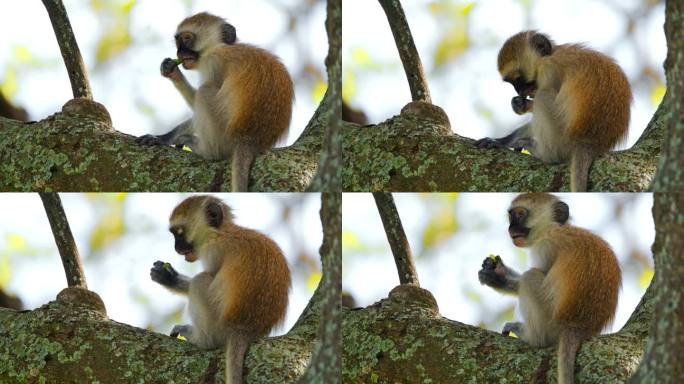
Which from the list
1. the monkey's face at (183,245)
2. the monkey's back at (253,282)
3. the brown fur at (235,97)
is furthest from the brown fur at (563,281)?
the monkey's face at (183,245)

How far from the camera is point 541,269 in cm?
550

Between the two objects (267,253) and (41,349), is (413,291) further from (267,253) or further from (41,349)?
(41,349)

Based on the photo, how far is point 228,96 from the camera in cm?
562

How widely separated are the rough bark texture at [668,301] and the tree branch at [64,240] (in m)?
3.04

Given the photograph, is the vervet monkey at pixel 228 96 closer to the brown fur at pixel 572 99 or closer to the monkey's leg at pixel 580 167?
the brown fur at pixel 572 99

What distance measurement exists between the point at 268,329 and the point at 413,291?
2.69 ft

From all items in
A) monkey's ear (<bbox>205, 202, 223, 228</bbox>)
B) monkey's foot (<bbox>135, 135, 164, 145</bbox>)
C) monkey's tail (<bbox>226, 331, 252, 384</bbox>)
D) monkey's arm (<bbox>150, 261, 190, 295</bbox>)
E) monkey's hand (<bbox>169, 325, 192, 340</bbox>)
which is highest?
monkey's foot (<bbox>135, 135, 164, 145</bbox>)

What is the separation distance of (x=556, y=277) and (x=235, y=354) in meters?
1.69

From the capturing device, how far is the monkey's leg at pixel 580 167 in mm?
5449

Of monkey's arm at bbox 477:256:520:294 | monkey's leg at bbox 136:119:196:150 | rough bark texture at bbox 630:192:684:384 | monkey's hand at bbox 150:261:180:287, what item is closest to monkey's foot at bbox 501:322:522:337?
monkey's arm at bbox 477:256:520:294

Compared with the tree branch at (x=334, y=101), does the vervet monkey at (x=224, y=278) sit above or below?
below

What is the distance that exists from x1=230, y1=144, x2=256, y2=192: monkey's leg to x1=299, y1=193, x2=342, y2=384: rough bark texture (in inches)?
22.0

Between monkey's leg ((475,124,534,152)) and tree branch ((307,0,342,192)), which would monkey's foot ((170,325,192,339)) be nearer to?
tree branch ((307,0,342,192))

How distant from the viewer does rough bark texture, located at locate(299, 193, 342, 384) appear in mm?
4941
